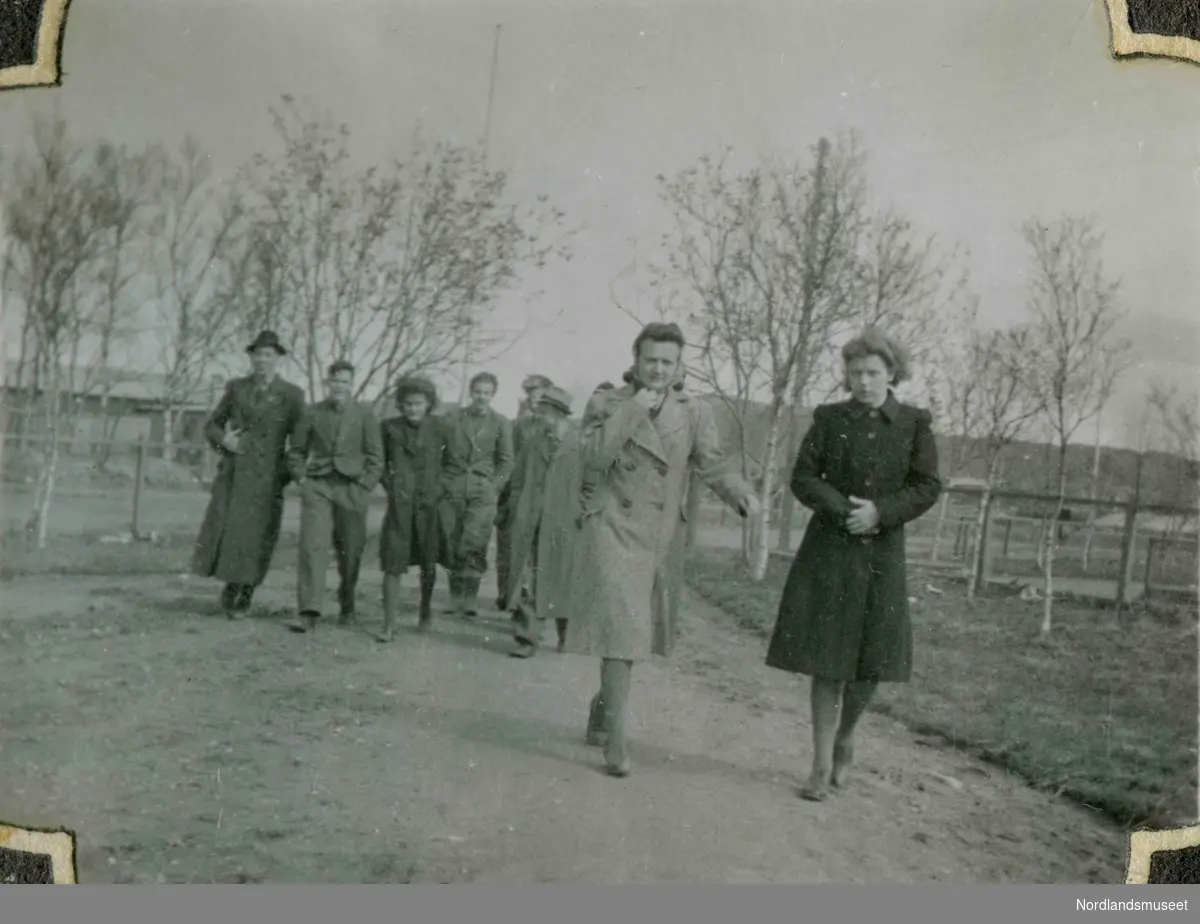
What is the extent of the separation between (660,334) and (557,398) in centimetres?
57

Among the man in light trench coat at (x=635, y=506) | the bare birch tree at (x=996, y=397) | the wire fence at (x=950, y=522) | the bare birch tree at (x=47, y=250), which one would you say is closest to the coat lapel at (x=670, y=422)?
the man in light trench coat at (x=635, y=506)

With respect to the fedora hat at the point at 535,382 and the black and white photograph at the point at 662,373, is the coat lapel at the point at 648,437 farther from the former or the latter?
the fedora hat at the point at 535,382

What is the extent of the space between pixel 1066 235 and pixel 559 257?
1686 mm

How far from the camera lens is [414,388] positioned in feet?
11.9

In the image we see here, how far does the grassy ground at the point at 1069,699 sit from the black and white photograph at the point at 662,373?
13 millimetres

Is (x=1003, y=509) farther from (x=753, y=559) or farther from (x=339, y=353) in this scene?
(x=339, y=353)

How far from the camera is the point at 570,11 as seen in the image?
3227mm

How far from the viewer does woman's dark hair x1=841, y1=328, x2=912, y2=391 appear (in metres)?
3.05

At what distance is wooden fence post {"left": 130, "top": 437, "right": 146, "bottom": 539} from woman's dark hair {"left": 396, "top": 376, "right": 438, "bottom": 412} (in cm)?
91

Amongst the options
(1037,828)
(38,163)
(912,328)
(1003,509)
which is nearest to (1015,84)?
(912,328)

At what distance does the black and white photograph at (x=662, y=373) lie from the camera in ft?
10.0

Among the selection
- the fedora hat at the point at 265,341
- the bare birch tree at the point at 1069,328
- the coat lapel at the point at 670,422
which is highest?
the bare birch tree at the point at 1069,328

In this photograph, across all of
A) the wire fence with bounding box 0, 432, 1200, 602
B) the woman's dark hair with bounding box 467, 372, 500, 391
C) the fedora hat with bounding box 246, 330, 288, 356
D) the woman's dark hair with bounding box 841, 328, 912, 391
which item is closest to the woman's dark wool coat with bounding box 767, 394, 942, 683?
the woman's dark hair with bounding box 841, 328, 912, 391

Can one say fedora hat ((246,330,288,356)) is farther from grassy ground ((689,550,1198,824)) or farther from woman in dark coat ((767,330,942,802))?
woman in dark coat ((767,330,942,802))
